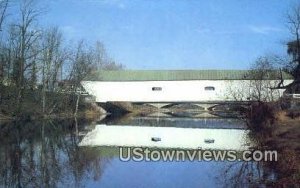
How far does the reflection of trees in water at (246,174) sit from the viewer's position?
10.0 m

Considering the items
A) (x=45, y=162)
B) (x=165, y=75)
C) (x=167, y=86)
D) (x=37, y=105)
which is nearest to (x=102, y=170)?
(x=45, y=162)

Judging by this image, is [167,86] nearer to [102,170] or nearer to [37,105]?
[37,105]

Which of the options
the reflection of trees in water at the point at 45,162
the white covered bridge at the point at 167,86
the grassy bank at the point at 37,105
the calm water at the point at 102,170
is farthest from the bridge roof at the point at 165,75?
the calm water at the point at 102,170

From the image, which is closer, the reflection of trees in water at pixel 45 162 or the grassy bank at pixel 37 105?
the reflection of trees in water at pixel 45 162

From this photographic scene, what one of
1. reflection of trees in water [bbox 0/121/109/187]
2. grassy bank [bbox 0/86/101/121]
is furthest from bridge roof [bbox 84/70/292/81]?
reflection of trees in water [bbox 0/121/109/187]

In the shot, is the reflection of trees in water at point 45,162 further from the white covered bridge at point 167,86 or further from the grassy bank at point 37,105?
the white covered bridge at point 167,86

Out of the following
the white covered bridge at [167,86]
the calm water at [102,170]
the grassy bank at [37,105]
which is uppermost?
the white covered bridge at [167,86]

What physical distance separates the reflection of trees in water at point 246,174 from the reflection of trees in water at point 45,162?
3049 mm

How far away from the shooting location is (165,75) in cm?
5353

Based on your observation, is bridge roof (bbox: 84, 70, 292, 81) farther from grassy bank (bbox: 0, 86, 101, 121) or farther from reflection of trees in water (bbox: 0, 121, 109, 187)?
reflection of trees in water (bbox: 0, 121, 109, 187)

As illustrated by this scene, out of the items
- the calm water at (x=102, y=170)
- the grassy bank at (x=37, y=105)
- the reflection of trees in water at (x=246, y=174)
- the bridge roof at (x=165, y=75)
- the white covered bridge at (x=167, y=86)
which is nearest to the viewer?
the reflection of trees in water at (x=246, y=174)

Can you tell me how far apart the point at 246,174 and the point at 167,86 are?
41257 millimetres

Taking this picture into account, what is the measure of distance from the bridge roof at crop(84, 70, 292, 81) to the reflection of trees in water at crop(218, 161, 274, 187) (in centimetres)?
3928

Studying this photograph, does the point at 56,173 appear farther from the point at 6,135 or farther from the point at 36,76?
the point at 36,76
